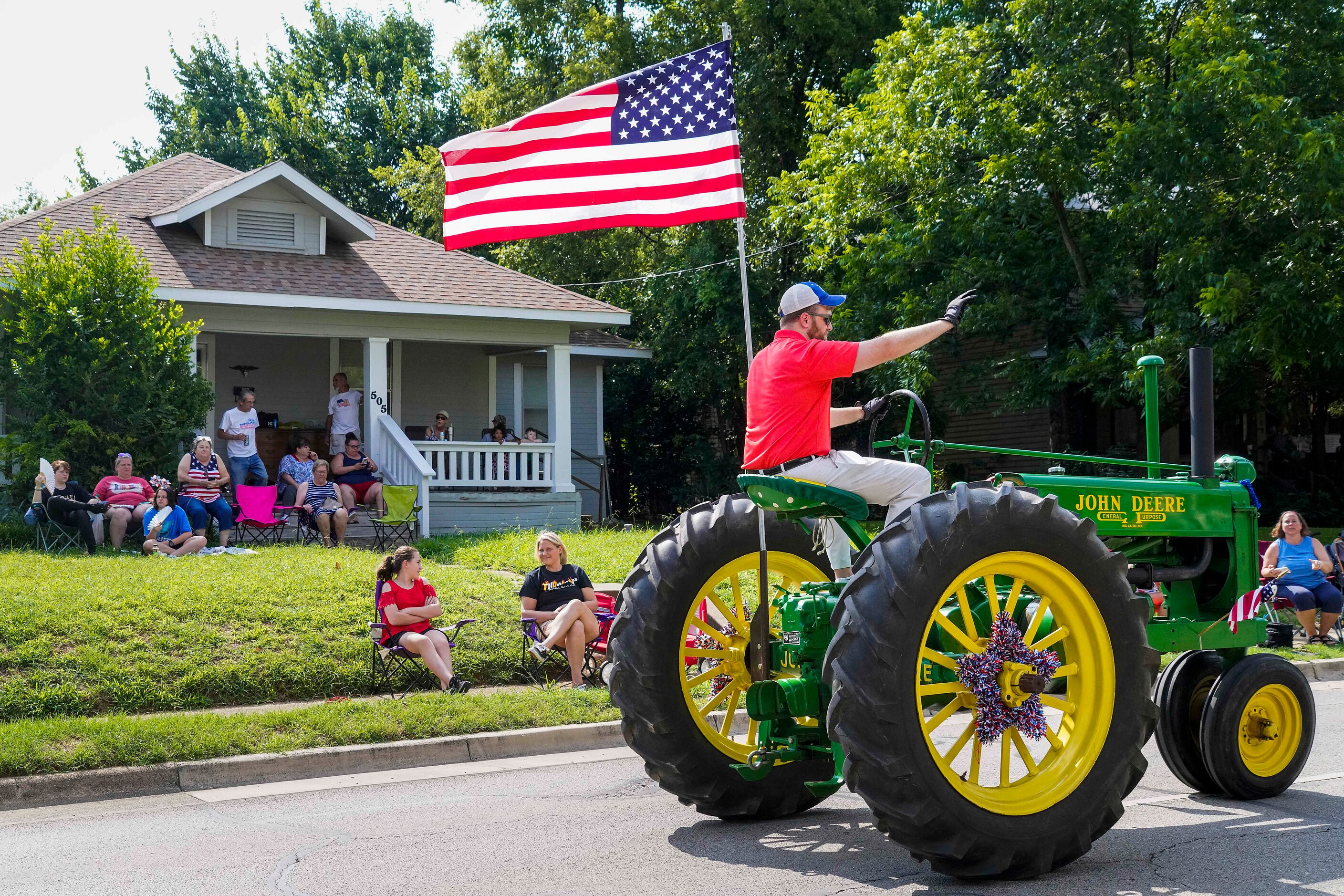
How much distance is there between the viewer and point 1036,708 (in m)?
5.33

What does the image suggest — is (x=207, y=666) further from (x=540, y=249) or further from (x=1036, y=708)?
(x=540, y=249)

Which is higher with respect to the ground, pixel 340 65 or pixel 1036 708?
pixel 340 65

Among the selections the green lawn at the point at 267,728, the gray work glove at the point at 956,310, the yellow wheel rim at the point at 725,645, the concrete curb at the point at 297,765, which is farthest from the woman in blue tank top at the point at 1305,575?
the gray work glove at the point at 956,310

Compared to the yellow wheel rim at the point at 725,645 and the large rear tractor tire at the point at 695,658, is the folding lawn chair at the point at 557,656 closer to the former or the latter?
the yellow wheel rim at the point at 725,645

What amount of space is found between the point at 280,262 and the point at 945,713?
18.6 metres

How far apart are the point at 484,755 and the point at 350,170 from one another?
126 feet

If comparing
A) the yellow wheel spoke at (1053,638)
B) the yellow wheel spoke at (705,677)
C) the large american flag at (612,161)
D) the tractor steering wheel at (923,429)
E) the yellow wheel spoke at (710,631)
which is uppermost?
the large american flag at (612,161)

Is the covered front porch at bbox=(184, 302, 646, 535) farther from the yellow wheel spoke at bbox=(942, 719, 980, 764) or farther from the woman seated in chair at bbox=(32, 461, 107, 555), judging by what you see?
the yellow wheel spoke at bbox=(942, 719, 980, 764)

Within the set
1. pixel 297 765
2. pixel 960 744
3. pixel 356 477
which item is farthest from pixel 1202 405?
pixel 356 477

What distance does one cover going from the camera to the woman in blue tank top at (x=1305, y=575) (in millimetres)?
13859

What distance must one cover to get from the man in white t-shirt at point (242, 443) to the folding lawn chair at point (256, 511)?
766mm

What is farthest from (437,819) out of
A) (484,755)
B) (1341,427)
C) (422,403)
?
(1341,427)

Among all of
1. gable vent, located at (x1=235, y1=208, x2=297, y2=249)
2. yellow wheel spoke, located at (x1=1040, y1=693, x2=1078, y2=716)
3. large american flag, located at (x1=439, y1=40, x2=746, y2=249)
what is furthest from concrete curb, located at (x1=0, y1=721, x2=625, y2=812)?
gable vent, located at (x1=235, y1=208, x2=297, y2=249)

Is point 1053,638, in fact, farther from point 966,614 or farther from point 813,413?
point 813,413
